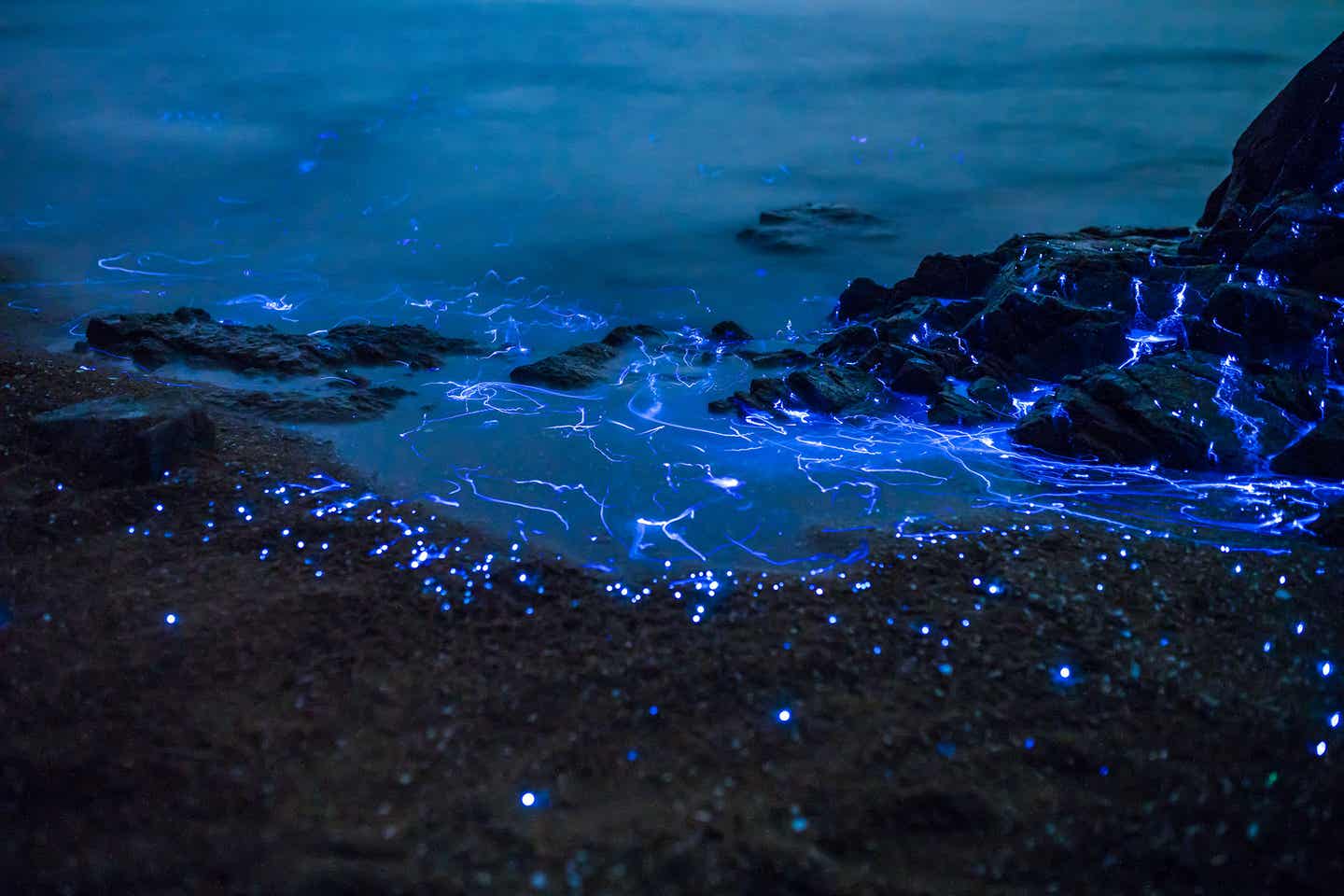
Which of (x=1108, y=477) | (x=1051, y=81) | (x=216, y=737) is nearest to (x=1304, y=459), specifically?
(x=1108, y=477)

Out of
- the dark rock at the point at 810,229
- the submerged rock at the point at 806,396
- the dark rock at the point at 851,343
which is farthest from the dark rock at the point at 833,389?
the dark rock at the point at 810,229

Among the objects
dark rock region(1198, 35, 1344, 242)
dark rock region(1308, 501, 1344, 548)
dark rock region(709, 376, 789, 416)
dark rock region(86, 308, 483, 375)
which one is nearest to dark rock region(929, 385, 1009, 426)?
dark rock region(709, 376, 789, 416)

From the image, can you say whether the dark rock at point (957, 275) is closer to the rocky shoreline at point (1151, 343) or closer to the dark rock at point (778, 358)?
the rocky shoreline at point (1151, 343)

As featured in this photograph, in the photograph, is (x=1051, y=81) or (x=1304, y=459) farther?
(x=1051, y=81)

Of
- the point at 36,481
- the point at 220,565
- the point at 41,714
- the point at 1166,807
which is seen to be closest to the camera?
the point at 1166,807

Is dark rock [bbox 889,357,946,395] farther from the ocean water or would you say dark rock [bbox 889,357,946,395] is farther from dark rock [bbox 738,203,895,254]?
dark rock [bbox 738,203,895,254]

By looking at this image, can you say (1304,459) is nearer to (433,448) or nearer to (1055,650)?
(1055,650)
